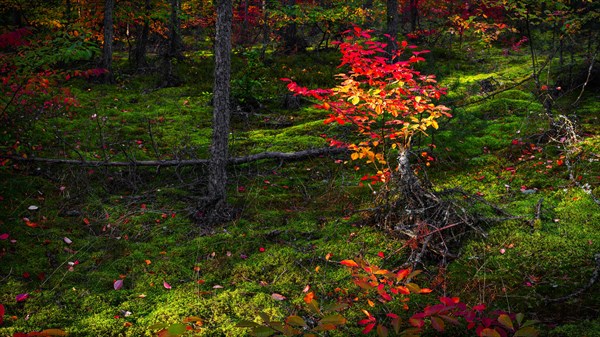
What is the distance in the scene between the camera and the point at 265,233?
15.9ft

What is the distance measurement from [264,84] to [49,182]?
7526 mm

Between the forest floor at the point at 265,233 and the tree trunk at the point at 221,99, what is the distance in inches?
22.9

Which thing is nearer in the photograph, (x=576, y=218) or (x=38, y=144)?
(x=576, y=218)

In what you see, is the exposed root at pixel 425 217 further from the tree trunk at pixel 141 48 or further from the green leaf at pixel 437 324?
the tree trunk at pixel 141 48

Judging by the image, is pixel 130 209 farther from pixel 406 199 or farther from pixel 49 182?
pixel 406 199

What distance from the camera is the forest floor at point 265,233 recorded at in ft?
11.5

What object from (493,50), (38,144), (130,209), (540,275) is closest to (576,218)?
(540,275)

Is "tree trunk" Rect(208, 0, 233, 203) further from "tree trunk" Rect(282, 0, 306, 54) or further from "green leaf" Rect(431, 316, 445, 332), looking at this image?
"tree trunk" Rect(282, 0, 306, 54)

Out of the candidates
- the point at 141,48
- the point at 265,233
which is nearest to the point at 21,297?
the point at 265,233

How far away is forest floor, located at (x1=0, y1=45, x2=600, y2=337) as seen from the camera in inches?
138

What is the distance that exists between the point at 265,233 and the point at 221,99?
1.83 m

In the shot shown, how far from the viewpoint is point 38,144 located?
23.4ft

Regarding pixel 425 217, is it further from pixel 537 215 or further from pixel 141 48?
pixel 141 48

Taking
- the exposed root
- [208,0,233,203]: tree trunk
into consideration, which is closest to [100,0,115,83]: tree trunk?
[208,0,233,203]: tree trunk
